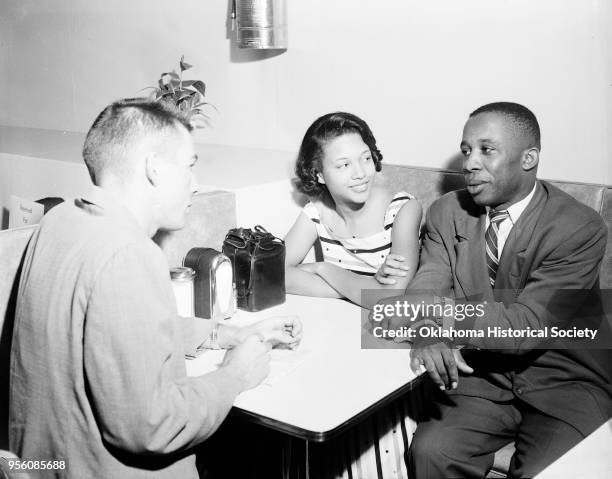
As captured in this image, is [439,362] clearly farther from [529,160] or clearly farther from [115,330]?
[115,330]

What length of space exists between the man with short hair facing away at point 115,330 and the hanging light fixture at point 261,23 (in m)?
1.70

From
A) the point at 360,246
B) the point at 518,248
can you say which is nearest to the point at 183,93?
the point at 360,246

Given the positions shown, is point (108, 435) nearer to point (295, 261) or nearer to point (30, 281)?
point (30, 281)

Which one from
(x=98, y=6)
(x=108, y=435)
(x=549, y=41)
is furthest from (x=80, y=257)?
(x=98, y=6)

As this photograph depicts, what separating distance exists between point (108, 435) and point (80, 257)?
0.32 m

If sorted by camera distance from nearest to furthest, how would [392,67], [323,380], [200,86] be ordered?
1. [323,380]
2. [392,67]
3. [200,86]

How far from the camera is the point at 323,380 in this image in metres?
1.48

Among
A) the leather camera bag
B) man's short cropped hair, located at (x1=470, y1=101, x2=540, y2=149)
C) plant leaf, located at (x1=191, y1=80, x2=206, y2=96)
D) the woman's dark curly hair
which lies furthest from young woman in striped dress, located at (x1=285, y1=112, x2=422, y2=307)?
plant leaf, located at (x1=191, y1=80, x2=206, y2=96)

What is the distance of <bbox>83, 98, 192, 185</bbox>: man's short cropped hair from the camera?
4.14 feet

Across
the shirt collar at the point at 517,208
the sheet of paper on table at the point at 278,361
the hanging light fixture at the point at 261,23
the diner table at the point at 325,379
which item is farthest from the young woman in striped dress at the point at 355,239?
the hanging light fixture at the point at 261,23

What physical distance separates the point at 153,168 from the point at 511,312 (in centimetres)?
104

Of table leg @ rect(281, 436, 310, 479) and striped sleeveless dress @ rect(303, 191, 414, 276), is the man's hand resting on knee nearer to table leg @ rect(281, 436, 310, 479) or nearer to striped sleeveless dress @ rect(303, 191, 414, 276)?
table leg @ rect(281, 436, 310, 479)

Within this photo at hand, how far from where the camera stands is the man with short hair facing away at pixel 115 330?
1076 millimetres

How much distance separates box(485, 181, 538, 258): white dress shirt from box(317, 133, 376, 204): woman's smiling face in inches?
21.4
